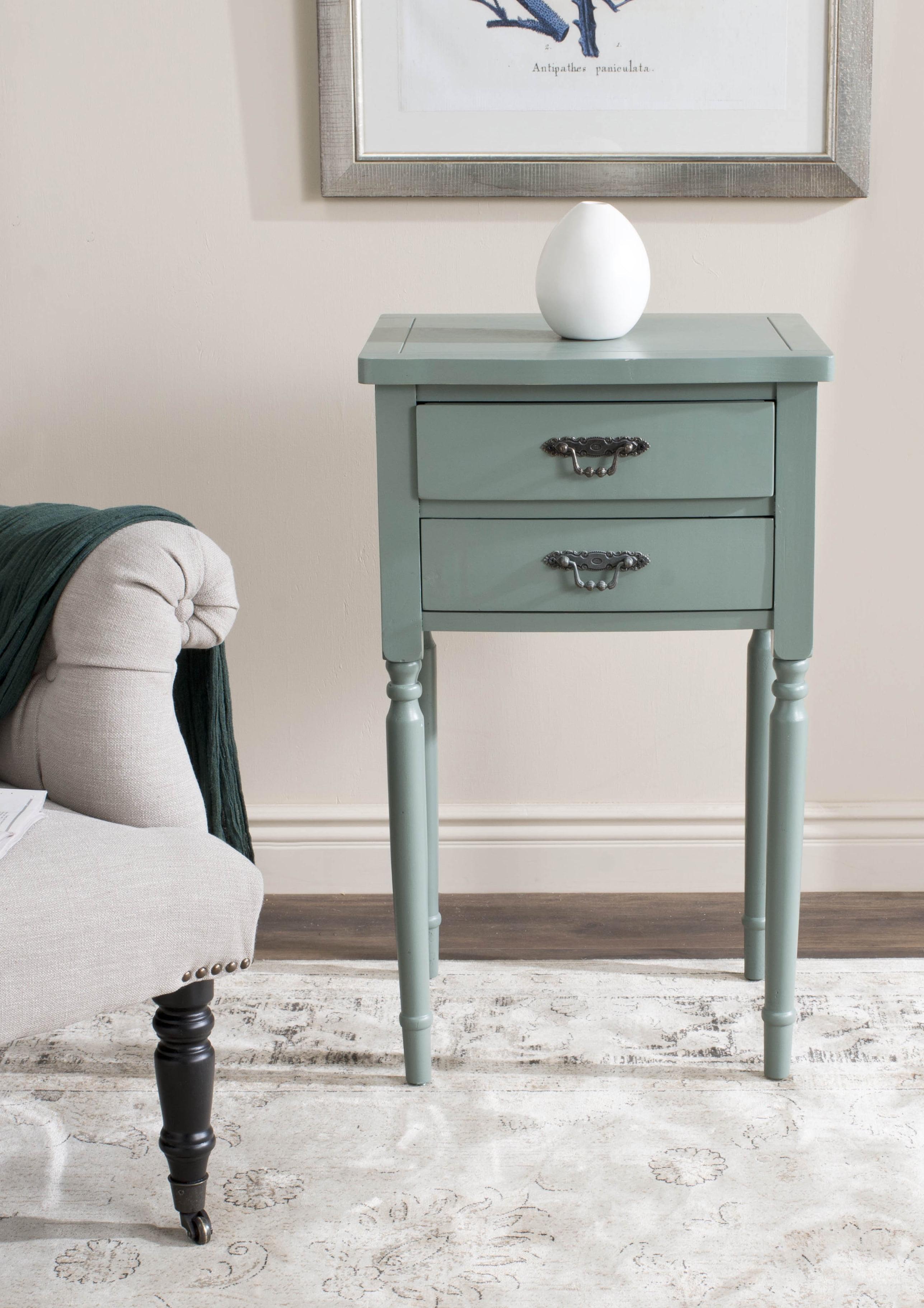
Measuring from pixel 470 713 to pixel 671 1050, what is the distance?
0.65m

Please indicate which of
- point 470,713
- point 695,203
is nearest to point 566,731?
point 470,713

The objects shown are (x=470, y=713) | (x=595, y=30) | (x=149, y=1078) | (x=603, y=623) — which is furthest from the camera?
(x=470, y=713)

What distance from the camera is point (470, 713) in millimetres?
1980

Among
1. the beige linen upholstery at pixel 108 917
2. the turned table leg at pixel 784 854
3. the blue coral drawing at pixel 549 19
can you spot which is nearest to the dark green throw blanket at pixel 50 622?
the beige linen upholstery at pixel 108 917

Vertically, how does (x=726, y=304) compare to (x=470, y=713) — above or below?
above

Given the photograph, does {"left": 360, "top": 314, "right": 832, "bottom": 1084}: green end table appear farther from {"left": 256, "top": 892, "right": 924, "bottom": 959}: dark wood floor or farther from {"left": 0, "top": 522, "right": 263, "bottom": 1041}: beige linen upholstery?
{"left": 256, "top": 892, "right": 924, "bottom": 959}: dark wood floor

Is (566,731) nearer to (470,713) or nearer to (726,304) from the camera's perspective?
(470,713)

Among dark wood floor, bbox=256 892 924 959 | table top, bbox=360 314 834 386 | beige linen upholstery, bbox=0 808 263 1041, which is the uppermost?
table top, bbox=360 314 834 386

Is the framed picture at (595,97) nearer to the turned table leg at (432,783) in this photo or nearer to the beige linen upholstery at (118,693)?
the turned table leg at (432,783)

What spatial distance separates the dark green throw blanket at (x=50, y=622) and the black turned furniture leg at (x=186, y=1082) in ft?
1.12

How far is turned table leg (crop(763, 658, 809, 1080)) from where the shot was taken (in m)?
1.39

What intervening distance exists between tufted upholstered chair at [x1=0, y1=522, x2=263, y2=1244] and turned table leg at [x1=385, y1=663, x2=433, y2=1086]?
0.75ft

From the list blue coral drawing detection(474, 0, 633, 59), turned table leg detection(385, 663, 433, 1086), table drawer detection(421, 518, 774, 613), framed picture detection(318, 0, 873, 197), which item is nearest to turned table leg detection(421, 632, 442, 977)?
turned table leg detection(385, 663, 433, 1086)

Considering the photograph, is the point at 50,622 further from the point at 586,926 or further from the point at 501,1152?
the point at 586,926
